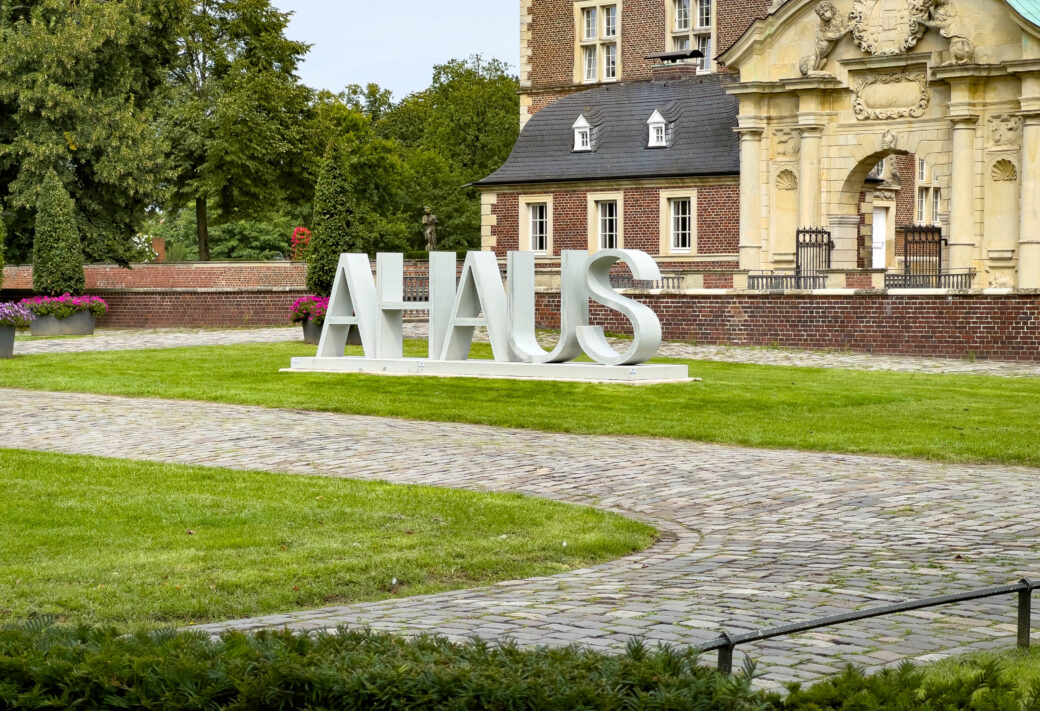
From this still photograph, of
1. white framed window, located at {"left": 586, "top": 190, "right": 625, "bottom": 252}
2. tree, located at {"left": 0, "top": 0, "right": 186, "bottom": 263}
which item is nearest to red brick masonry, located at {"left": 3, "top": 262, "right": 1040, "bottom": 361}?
tree, located at {"left": 0, "top": 0, "right": 186, "bottom": 263}

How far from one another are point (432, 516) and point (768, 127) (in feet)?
96.0

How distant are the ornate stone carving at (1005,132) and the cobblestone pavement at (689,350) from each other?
859 cm

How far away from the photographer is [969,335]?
2777 cm

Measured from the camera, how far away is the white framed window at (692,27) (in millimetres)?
46938

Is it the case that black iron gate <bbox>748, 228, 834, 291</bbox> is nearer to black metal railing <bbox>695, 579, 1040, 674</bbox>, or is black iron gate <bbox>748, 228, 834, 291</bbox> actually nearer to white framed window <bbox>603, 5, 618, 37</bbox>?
white framed window <bbox>603, 5, 618, 37</bbox>

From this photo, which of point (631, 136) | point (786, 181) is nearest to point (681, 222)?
point (631, 136)

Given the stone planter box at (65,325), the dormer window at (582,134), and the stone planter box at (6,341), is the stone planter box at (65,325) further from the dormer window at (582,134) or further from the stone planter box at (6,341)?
the dormer window at (582,134)

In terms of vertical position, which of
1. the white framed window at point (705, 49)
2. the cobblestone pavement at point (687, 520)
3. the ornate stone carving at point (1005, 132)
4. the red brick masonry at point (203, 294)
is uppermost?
the white framed window at point (705, 49)

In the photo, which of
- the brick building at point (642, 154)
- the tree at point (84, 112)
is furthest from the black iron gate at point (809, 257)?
the tree at point (84, 112)

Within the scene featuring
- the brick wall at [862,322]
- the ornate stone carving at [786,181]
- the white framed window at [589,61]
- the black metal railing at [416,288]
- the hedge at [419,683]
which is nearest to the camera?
the hedge at [419,683]

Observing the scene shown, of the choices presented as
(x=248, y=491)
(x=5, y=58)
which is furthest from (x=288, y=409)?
(x=5, y=58)

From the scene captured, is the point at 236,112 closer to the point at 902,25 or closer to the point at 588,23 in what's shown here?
the point at 588,23

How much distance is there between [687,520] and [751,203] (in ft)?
92.5

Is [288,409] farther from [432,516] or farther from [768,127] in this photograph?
[768,127]
